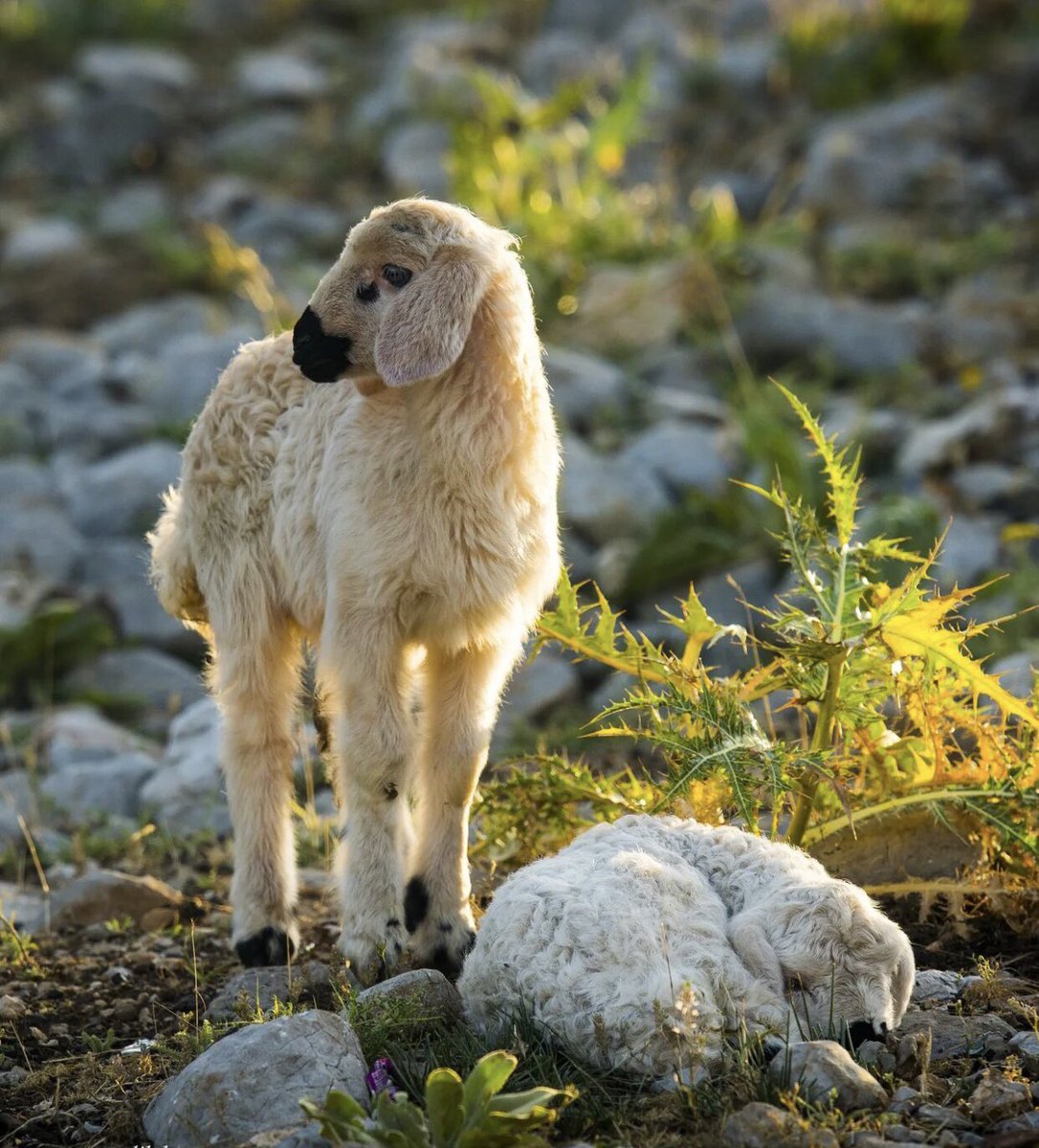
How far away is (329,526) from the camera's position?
224 inches

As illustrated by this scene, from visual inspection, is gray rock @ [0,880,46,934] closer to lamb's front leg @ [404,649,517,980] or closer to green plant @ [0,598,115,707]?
lamb's front leg @ [404,649,517,980]

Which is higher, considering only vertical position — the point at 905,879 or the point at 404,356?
the point at 404,356

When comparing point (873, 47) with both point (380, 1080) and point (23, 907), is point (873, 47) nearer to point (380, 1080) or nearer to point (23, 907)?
point (23, 907)

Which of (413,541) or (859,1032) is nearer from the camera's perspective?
(859,1032)

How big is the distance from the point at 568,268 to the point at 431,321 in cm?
856

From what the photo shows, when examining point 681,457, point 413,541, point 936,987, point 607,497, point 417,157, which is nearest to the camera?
point 936,987

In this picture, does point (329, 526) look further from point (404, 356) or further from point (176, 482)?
point (176, 482)

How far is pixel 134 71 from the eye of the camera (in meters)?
19.5

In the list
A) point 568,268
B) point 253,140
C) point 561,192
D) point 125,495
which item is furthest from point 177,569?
point 253,140

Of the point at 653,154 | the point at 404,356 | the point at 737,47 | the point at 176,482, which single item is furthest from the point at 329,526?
the point at 737,47

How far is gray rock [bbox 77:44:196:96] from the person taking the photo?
19344 millimetres

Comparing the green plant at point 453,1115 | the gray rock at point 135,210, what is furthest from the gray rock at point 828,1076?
the gray rock at point 135,210

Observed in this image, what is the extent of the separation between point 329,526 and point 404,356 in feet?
2.44

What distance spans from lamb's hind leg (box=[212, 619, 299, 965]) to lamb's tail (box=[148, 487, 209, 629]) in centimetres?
45
